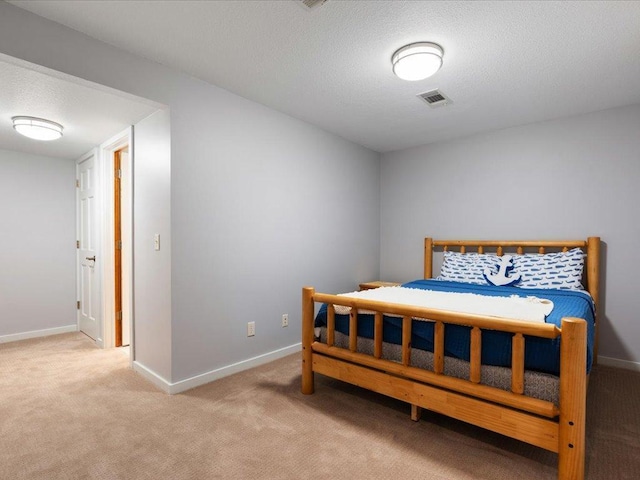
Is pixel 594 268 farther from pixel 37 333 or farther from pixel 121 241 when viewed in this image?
pixel 37 333

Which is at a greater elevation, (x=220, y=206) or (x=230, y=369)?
(x=220, y=206)

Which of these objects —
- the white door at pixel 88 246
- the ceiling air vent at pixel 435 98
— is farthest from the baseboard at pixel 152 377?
the ceiling air vent at pixel 435 98

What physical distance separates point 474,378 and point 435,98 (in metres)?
2.12

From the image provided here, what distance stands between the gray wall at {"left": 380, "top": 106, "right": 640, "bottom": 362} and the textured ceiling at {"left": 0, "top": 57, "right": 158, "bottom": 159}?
2.99 metres

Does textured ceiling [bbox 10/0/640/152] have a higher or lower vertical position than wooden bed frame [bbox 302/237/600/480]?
higher

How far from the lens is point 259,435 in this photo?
181 centimetres

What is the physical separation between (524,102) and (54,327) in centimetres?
530

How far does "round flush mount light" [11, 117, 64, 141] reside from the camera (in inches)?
102

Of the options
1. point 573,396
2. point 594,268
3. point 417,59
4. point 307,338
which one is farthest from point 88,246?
point 594,268

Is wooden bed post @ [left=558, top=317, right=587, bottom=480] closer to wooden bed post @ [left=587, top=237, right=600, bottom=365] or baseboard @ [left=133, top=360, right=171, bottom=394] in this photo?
wooden bed post @ [left=587, top=237, right=600, bottom=365]

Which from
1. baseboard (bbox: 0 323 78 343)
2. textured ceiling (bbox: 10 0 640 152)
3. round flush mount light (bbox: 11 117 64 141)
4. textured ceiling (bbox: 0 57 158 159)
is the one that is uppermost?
textured ceiling (bbox: 10 0 640 152)

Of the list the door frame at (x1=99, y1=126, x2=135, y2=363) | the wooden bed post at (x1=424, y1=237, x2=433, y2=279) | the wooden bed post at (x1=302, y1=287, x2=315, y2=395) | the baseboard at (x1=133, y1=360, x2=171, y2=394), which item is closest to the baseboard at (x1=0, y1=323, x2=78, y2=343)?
the door frame at (x1=99, y1=126, x2=135, y2=363)

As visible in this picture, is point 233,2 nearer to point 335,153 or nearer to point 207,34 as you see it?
point 207,34

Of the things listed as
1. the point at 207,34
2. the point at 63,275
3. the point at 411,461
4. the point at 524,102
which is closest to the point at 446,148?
the point at 524,102
